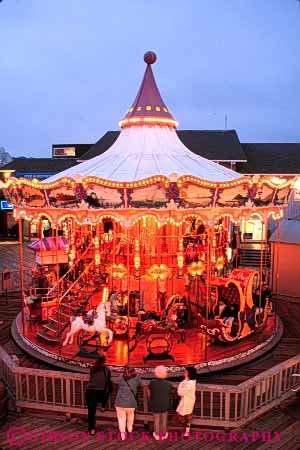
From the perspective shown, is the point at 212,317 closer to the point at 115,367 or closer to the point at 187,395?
the point at 115,367

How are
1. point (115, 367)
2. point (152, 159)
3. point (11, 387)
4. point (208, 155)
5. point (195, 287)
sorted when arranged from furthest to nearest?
1. point (208, 155)
2. point (195, 287)
3. point (152, 159)
4. point (115, 367)
5. point (11, 387)

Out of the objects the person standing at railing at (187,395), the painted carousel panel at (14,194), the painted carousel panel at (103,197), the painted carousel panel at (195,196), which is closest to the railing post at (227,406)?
the person standing at railing at (187,395)

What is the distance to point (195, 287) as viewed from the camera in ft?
40.2

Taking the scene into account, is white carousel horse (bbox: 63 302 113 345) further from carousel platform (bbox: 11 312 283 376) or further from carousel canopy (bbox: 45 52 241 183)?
carousel canopy (bbox: 45 52 241 183)

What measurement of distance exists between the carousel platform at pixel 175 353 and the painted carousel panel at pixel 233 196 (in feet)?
9.26

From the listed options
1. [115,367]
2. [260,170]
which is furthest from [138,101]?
[260,170]

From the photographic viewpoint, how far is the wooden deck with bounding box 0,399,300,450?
19.0ft

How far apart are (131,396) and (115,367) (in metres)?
2.16

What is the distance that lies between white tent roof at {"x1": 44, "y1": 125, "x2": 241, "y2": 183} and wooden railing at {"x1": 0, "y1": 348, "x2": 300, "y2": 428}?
12.8 feet

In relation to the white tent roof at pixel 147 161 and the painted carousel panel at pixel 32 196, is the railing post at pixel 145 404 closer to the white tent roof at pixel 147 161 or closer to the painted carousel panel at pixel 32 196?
the white tent roof at pixel 147 161

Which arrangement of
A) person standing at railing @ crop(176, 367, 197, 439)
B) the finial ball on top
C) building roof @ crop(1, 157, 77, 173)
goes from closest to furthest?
person standing at railing @ crop(176, 367, 197, 439) < the finial ball on top < building roof @ crop(1, 157, 77, 173)

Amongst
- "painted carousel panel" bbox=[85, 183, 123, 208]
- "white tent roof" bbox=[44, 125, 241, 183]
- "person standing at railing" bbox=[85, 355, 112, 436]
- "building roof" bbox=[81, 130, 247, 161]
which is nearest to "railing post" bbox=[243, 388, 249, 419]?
"person standing at railing" bbox=[85, 355, 112, 436]

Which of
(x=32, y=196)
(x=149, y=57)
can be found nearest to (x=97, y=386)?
(x=32, y=196)

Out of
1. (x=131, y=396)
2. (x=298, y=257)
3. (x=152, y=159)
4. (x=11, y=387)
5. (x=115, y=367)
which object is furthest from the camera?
(x=298, y=257)
